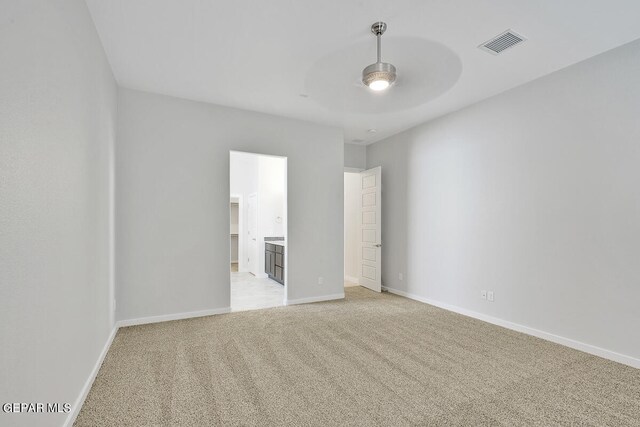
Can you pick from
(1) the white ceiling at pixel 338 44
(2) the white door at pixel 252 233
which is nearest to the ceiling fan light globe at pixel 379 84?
(1) the white ceiling at pixel 338 44

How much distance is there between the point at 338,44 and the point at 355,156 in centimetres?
367

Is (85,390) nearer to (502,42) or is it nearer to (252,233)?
(502,42)

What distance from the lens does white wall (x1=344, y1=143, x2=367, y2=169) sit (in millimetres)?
6445

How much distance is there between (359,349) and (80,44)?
346cm

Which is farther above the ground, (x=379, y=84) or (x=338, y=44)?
(x=338, y=44)

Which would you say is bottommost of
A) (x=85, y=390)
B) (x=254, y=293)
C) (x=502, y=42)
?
(x=254, y=293)

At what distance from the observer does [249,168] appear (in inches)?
328

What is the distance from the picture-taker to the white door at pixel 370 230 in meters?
5.87

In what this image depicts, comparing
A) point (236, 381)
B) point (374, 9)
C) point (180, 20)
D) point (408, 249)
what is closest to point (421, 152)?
point (408, 249)

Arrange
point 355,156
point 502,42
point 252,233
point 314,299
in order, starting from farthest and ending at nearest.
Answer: point 252,233
point 355,156
point 314,299
point 502,42

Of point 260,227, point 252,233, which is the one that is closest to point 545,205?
point 260,227

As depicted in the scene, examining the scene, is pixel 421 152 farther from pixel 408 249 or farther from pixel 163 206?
pixel 163 206

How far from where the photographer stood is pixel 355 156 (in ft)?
21.4

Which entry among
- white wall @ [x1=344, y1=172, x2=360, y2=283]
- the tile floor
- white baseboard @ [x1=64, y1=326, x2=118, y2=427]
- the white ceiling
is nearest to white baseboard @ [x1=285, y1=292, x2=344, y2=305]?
the tile floor
